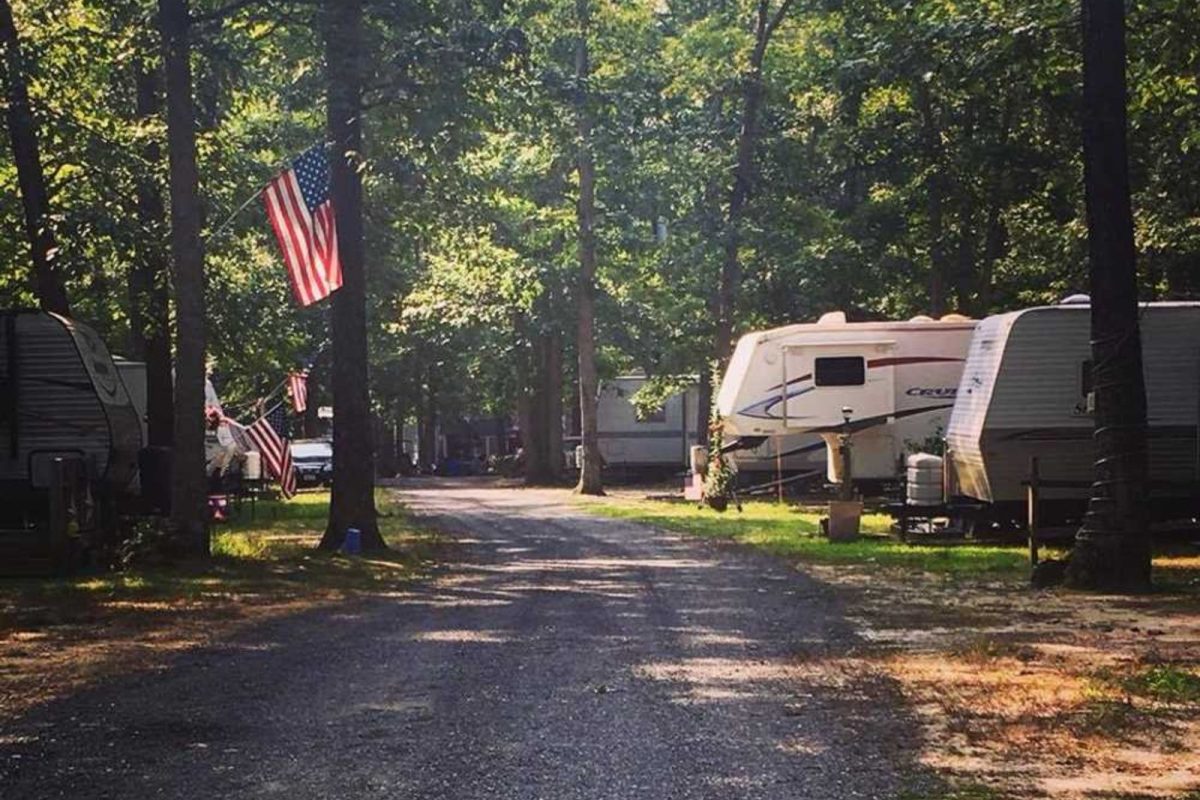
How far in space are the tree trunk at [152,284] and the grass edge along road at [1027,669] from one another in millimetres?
9308

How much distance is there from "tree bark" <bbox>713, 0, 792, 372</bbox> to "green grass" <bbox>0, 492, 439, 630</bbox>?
12.5 m

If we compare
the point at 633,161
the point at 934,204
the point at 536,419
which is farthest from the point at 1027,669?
the point at 536,419

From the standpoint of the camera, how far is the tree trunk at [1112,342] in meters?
13.8

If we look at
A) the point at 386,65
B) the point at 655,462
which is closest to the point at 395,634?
the point at 386,65

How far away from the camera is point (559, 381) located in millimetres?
44750

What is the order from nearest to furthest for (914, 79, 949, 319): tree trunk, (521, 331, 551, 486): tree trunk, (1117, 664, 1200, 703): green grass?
(1117, 664, 1200, 703): green grass < (914, 79, 949, 319): tree trunk < (521, 331, 551, 486): tree trunk

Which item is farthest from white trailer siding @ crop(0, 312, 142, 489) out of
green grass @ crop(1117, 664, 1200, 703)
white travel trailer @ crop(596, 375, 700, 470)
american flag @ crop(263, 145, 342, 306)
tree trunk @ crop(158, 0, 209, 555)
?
white travel trailer @ crop(596, 375, 700, 470)

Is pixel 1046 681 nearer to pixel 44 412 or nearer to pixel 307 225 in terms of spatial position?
pixel 307 225

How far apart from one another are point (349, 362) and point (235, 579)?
393cm

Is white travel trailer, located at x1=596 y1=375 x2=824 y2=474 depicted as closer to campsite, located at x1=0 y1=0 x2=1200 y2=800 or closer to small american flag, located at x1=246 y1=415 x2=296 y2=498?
campsite, located at x1=0 y1=0 x2=1200 y2=800

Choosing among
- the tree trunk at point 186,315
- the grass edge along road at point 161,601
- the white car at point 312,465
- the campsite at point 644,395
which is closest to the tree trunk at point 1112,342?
the campsite at point 644,395

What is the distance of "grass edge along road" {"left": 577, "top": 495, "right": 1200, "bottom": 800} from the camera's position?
6836 mm

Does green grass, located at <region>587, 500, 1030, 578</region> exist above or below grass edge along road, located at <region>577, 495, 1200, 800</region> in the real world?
above

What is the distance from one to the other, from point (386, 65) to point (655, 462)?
27.3 metres
